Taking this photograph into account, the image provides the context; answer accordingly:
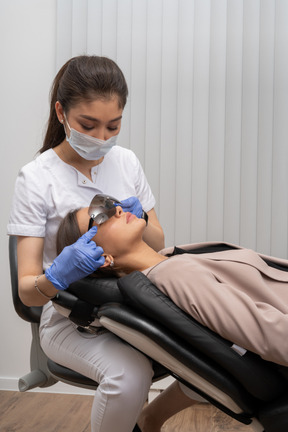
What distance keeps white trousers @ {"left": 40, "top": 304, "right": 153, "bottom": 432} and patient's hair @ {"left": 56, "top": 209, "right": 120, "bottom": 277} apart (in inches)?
7.0

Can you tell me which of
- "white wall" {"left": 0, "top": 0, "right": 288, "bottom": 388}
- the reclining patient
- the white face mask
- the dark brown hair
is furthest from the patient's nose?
"white wall" {"left": 0, "top": 0, "right": 288, "bottom": 388}

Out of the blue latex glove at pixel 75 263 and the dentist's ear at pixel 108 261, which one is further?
the dentist's ear at pixel 108 261

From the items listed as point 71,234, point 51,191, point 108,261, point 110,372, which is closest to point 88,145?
point 51,191

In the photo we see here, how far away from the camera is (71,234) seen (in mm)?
1561

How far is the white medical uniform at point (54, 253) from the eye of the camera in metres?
1.40

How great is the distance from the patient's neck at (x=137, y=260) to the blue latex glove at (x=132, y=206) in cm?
14

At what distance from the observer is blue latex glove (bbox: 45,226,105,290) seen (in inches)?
53.1

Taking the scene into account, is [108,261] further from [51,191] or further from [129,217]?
[51,191]

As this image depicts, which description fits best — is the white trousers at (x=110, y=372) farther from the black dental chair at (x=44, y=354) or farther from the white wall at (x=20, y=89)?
the white wall at (x=20, y=89)

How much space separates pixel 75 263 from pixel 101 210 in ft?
0.67

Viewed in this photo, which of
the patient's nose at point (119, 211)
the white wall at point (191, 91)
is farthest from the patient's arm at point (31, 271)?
the white wall at point (191, 91)

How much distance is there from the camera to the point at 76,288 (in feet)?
4.65

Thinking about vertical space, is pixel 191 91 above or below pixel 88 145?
above

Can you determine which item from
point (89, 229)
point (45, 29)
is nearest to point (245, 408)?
point (89, 229)
